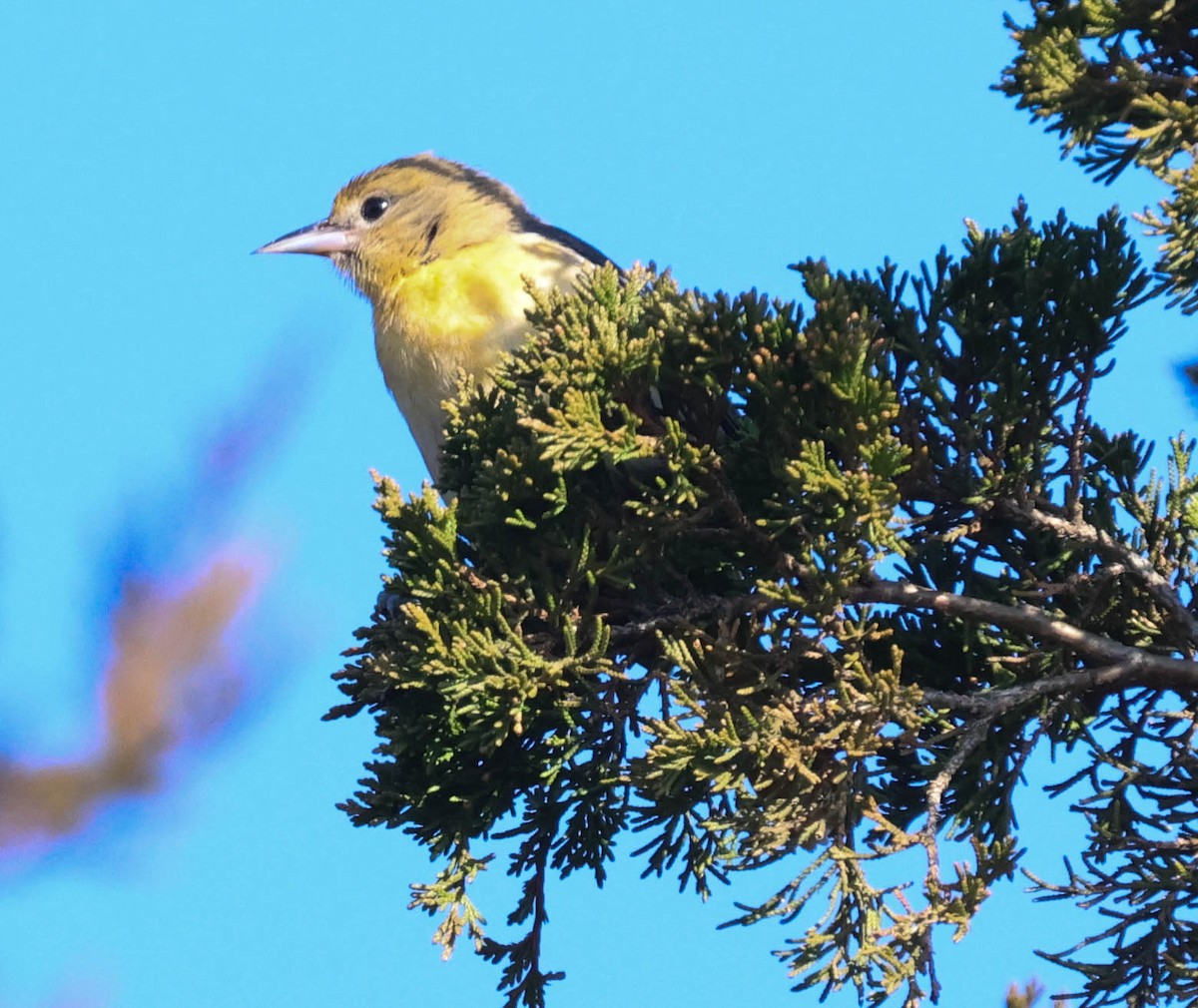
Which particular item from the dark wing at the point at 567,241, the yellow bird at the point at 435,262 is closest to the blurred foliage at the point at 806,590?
the yellow bird at the point at 435,262

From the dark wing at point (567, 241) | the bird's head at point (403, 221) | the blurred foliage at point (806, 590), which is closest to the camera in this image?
the blurred foliage at point (806, 590)

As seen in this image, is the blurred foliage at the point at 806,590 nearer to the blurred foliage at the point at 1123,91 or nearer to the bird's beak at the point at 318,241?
the blurred foliage at the point at 1123,91

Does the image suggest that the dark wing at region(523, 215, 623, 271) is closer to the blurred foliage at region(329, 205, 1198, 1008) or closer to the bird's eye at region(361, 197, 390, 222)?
the bird's eye at region(361, 197, 390, 222)

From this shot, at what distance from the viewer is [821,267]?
3105 mm

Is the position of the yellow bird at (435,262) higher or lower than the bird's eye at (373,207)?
lower

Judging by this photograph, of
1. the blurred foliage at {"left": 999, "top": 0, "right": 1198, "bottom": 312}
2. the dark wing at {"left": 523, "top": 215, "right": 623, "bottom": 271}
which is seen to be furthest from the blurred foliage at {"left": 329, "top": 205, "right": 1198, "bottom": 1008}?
the dark wing at {"left": 523, "top": 215, "right": 623, "bottom": 271}

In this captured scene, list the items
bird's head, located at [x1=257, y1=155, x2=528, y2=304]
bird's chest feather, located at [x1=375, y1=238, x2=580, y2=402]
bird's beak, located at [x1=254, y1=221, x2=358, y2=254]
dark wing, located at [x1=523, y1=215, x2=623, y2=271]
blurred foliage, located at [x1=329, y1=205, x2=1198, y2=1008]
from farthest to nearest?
bird's beak, located at [x1=254, y1=221, x2=358, y2=254], bird's head, located at [x1=257, y1=155, x2=528, y2=304], dark wing, located at [x1=523, y1=215, x2=623, y2=271], bird's chest feather, located at [x1=375, y1=238, x2=580, y2=402], blurred foliage, located at [x1=329, y1=205, x2=1198, y2=1008]

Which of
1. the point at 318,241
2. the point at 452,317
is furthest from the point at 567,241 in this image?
the point at 318,241

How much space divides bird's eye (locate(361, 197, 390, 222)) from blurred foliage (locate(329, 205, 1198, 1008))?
10.6ft

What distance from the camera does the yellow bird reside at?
5.24 m

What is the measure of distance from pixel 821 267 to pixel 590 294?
54 centimetres

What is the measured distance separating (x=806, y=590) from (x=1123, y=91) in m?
1.21

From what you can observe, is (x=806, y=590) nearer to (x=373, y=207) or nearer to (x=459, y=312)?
(x=459, y=312)

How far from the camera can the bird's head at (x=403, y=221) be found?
610 cm
